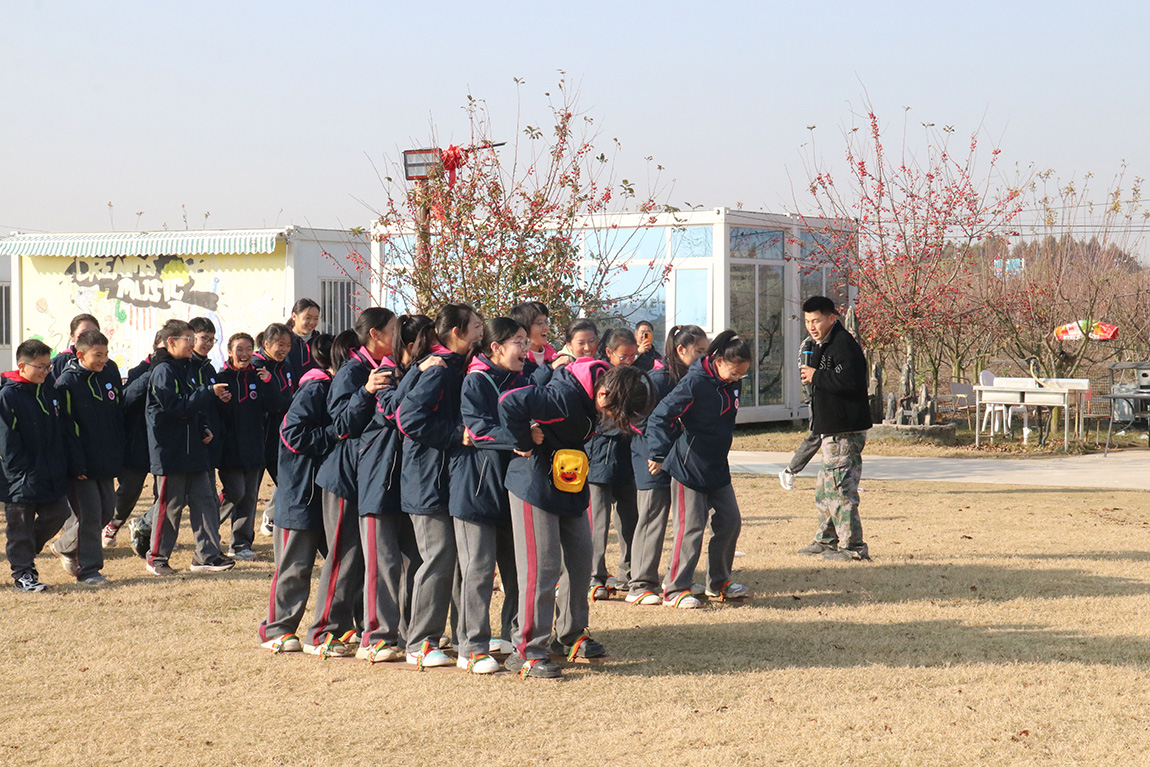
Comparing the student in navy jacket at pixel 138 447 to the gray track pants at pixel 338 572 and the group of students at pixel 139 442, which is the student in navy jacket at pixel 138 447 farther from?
the gray track pants at pixel 338 572

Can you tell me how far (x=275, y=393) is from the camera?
335 inches

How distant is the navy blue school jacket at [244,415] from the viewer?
330 inches

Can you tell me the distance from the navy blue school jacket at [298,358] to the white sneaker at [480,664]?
156 inches

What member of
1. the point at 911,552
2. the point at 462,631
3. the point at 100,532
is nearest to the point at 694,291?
the point at 911,552

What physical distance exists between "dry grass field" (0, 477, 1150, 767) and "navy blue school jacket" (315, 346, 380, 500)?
85 cm

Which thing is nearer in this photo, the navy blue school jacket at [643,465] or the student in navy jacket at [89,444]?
the navy blue school jacket at [643,465]

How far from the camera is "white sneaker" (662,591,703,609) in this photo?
6.79 meters

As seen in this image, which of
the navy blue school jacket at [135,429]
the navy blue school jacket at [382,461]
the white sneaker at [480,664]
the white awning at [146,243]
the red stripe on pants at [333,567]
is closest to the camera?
the white sneaker at [480,664]

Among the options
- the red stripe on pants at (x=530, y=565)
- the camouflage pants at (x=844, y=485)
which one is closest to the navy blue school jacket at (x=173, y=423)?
the red stripe on pants at (x=530, y=565)

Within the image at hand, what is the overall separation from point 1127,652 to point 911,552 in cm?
284

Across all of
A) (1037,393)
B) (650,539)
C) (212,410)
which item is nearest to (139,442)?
(212,410)

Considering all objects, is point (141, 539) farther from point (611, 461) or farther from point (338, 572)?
point (611, 461)

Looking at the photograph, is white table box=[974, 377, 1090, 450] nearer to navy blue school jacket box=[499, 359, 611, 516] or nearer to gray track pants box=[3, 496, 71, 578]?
navy blue school jacket box=[499, 359, 611, 516]

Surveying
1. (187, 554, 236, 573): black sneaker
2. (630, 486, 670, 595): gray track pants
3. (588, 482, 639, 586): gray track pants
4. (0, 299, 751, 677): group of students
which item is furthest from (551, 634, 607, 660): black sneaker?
(187, 554, 236, 573): black sneaker
